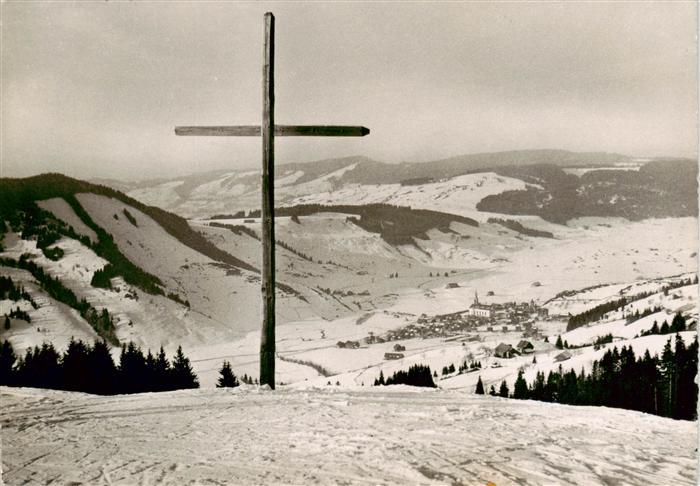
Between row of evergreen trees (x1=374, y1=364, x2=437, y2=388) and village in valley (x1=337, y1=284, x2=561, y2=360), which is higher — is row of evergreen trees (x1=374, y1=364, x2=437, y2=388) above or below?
below

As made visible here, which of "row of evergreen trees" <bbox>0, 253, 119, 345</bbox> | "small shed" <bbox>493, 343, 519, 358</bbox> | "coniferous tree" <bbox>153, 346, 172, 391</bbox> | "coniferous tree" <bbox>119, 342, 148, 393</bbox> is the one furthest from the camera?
"small shed" <bbox>493, 343, 519, 358</bbox>

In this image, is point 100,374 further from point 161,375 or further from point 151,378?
point 161,375

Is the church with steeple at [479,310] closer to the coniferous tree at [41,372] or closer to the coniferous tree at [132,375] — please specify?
the coniferous tree at [132,375]

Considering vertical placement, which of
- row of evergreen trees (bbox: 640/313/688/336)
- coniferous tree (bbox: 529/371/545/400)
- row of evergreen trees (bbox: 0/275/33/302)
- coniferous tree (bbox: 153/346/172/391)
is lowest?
coniferous tree (bbox: 529/371/545/400)

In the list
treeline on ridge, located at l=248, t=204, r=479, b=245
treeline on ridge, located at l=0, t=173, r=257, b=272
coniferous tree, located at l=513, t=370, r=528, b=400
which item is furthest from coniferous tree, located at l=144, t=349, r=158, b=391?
coniferous tree, located at l=513, t=370, r=528, b=400

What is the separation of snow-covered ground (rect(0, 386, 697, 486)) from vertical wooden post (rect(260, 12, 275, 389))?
0.86 m

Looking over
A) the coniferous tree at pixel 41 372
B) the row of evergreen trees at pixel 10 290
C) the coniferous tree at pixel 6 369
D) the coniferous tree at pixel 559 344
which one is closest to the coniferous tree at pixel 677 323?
the coniferous tree at pixel 559 344

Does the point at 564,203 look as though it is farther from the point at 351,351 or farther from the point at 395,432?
the point at 395,432

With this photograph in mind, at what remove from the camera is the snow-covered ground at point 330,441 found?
3951 millimetres

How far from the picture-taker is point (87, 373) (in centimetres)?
900

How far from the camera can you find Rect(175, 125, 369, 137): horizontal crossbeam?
6891 mm

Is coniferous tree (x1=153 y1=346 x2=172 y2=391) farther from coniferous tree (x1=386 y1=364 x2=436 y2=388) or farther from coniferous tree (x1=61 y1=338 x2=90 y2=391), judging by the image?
coniferous tree (x1=386 y1=364 x2=436 y2=388)

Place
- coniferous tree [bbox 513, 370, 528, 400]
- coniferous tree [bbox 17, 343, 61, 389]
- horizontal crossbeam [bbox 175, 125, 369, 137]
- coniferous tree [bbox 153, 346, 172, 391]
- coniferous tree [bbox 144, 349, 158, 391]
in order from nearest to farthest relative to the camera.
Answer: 1. horizontal crossbeam [bbox 175, 125, 369, 137]
2. coniferous tree [bbox 17, 343, 61, 389]
3. coniferous tree [bbox 144, 349, 158, 391]
4. coniferous tree [bbox 153, 346, 172, 391]
5. coniferous tree [bbox 513, 370, 528, 400]

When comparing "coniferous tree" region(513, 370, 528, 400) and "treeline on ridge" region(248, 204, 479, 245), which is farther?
"treeline on ridge" region(248, 204, 479, 245)
